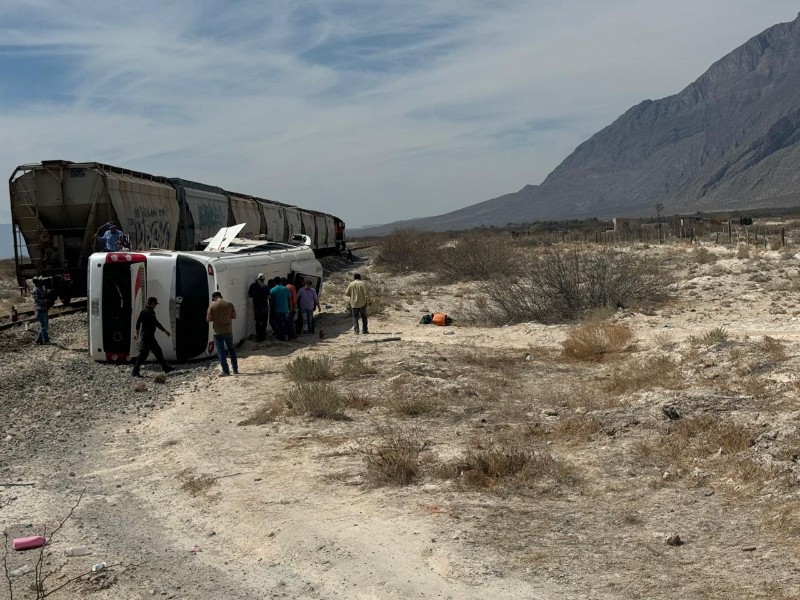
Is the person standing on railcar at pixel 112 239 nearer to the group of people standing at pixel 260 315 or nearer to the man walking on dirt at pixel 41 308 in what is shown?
the man walking on dirt at pixel 41 308

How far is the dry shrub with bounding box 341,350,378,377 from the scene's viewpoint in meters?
13.9

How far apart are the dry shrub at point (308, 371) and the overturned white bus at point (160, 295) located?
101 inches

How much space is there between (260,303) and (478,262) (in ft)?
66.4

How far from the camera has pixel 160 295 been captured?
15.4 meters

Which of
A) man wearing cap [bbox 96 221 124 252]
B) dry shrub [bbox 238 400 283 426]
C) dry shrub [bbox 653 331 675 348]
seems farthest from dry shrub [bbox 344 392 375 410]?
man wearing cap [bbox 96 221 124 252]

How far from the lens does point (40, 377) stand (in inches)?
571

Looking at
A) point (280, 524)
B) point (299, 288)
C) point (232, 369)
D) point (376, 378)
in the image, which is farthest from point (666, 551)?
point (299, 288)

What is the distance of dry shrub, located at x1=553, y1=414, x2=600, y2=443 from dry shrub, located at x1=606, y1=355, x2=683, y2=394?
5.84 feet

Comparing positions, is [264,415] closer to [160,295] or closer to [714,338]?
[160,295]

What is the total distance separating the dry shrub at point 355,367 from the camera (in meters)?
13.9

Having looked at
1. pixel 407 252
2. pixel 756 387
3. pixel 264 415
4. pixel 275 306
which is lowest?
pixel 264 415

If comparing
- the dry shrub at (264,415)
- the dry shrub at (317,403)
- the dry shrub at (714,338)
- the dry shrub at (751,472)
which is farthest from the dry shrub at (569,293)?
the dry shrub at (751,472)

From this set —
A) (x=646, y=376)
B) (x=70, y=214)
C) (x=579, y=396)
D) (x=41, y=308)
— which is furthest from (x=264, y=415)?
(x=70, y=214)

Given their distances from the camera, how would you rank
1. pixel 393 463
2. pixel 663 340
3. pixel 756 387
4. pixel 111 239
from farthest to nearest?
pixel 111 239
pixel 663 340
pixel 756 387
pixel 393 463
